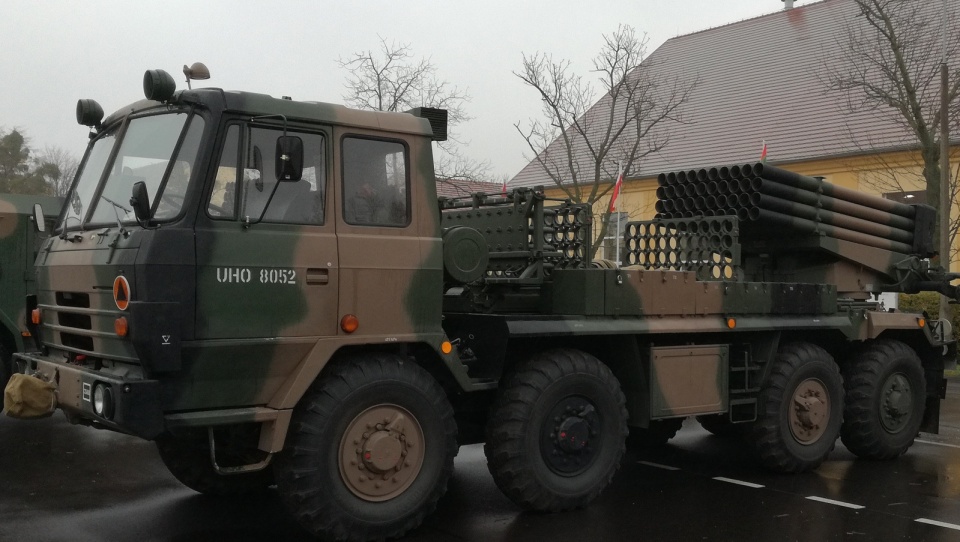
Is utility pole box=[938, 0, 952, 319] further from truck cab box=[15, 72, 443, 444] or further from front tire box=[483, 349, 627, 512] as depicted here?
truck cab box=[15, 72, 443, 444]

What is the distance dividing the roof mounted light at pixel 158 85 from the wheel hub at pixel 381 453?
2197mm

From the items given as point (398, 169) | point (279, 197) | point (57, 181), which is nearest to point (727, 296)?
point (398, 169)

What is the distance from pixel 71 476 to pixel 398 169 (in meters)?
4.00

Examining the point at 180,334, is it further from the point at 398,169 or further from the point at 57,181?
the point at 57,181

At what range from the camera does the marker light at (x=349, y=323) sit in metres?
5.95

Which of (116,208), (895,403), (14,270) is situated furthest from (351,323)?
(14,270)

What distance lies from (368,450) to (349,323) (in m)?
0.76

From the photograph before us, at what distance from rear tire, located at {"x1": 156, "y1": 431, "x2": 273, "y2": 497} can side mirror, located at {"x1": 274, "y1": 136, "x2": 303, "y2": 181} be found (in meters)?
2.28

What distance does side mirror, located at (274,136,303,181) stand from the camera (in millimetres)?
5516

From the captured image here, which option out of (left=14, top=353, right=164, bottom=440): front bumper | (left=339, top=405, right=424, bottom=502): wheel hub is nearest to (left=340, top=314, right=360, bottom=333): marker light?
(left=339, top=405, right=424, bottom=502): wheel hub

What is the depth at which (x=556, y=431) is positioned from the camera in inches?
270

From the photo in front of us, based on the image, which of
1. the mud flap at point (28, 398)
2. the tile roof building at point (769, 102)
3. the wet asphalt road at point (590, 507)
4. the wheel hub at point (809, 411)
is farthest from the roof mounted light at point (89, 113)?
the tile roof building at point (769, 102)

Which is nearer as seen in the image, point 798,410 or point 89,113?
point 89,113

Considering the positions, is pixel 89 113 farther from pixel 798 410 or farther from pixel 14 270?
pixel 798 410
